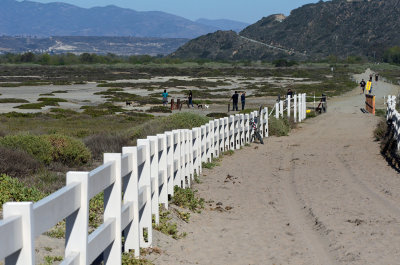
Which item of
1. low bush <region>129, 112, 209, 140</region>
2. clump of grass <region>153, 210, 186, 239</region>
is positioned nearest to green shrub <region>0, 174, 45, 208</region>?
clump of grass <region>153, 210, 186, 239</region>

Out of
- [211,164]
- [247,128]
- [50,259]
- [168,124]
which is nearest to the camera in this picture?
[50,259]

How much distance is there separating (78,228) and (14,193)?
444cm

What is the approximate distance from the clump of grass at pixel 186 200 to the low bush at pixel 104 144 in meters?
6.90

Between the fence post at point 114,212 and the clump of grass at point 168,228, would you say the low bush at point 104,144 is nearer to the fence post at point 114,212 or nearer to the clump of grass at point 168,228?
the clump of grass at point 168,228

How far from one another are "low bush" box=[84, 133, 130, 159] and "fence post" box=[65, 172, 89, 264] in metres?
12.8

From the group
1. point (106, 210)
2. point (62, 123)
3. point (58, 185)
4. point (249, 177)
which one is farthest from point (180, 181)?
point (62, 123)

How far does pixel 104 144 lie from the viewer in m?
18.8

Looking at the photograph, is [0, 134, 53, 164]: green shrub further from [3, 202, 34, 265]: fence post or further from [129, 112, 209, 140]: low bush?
[3, 202, 34, 265]: fence post

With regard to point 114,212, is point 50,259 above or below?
below

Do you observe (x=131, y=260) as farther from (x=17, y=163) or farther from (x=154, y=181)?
(x=17, y=163)

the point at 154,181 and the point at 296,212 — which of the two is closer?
the point at 154,181

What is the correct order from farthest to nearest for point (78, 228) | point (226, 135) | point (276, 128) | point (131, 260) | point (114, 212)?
point (276, 128), point (226, 135), point (131, 260), point (114, 212), point (78, 228)

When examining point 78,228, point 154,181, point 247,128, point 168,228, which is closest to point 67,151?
point 154,181

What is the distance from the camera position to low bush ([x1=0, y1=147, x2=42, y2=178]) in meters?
12.6
